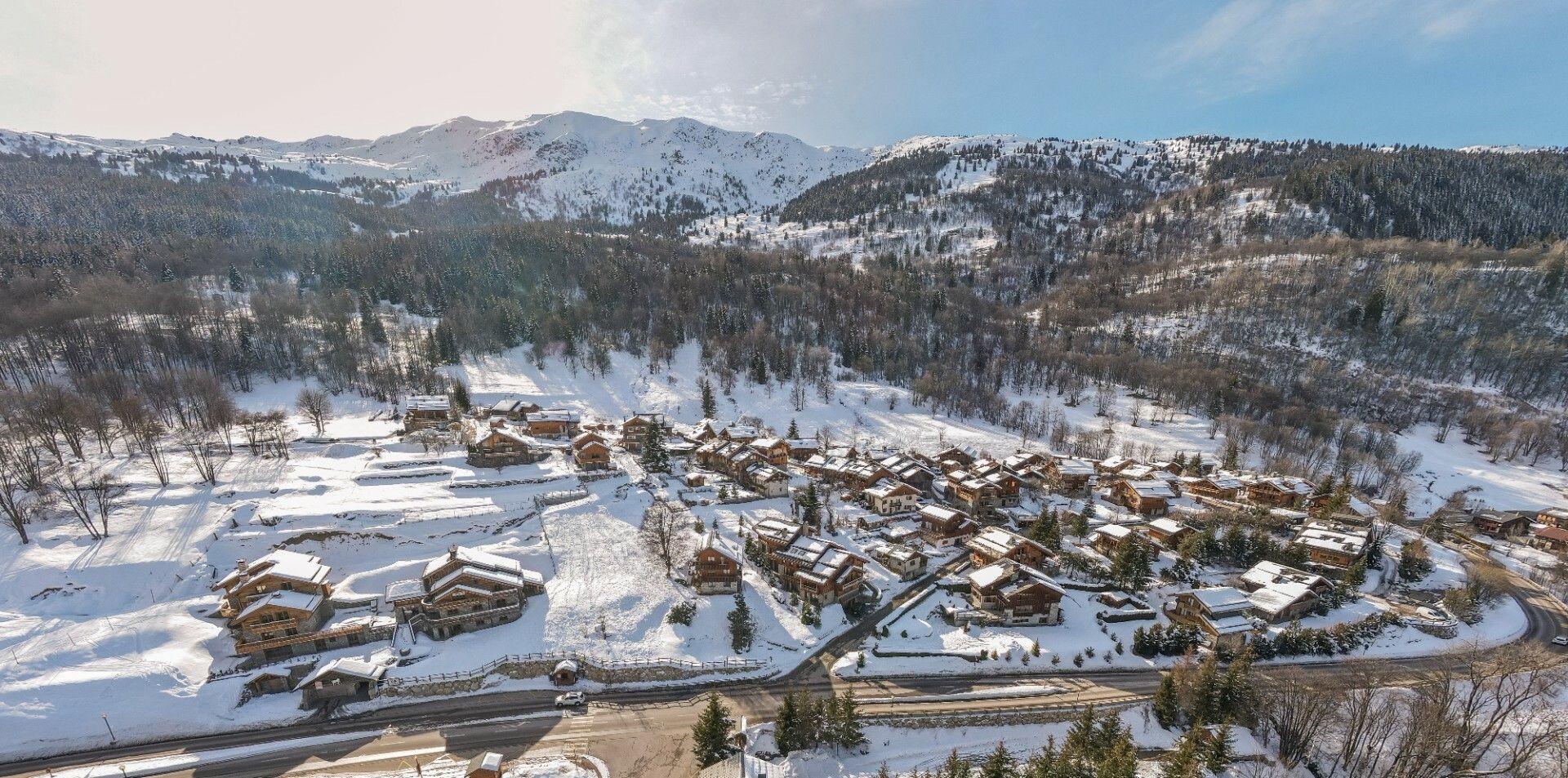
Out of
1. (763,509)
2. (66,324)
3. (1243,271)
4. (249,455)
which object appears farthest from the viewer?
(1243,271)

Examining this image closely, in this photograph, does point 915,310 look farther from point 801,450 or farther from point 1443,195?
point 1443,195

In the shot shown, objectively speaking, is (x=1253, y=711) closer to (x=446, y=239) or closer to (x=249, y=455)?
(x=249, y=455)

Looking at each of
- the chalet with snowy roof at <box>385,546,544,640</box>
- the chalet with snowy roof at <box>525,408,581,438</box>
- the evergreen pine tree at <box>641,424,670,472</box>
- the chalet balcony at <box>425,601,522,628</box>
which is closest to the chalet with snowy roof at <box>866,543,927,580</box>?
the evergreen pine tree at <box>641,424,670,472</box>

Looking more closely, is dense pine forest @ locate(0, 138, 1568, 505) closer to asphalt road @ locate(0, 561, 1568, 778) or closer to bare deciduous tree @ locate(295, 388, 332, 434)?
bare deciduous tree @ locate(295, 388, 332, 434)

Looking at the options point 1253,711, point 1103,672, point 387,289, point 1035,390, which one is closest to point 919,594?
point 1103,672

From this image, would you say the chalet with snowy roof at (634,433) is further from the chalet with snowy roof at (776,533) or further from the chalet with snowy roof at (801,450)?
the chalet with snowy roof at (776,533)

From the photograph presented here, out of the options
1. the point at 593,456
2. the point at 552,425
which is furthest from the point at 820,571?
the point at 552,425
